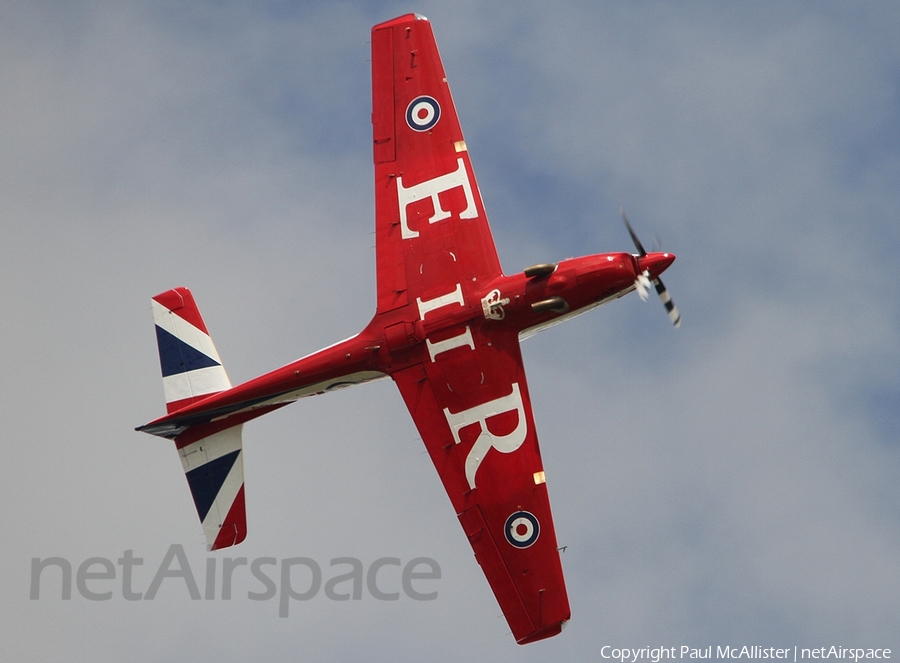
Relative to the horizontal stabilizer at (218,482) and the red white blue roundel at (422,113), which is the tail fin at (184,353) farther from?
the red white blue roundel at (422,113)

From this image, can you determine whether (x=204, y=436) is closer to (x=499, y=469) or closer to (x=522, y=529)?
(x=499, y=469)

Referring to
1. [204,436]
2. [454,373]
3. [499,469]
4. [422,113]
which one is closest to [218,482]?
[204,436]

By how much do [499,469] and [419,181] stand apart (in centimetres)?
707

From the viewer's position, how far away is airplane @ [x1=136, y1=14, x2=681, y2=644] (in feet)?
113

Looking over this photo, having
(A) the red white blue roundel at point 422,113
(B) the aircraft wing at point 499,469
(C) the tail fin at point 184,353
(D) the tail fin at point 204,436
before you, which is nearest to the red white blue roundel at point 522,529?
(B) the aircraft wing at point 499,469

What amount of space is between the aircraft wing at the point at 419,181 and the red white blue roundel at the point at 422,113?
0.08 feet

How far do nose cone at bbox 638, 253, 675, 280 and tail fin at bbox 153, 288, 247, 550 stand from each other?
1016 cm

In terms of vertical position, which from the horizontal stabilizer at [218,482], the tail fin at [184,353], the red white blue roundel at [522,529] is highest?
the tail fin at [184,353]

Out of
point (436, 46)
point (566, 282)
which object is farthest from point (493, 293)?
point (436, 46)

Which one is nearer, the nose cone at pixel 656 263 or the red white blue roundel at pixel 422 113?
the nose cone at pixel 656 263

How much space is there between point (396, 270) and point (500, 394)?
12.4 feet

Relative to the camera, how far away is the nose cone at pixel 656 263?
34.3 meters

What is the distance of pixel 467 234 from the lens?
1399 inches

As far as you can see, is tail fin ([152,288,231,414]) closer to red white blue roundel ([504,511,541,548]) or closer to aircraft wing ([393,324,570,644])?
aircraft wing ([393,324,570,644])
